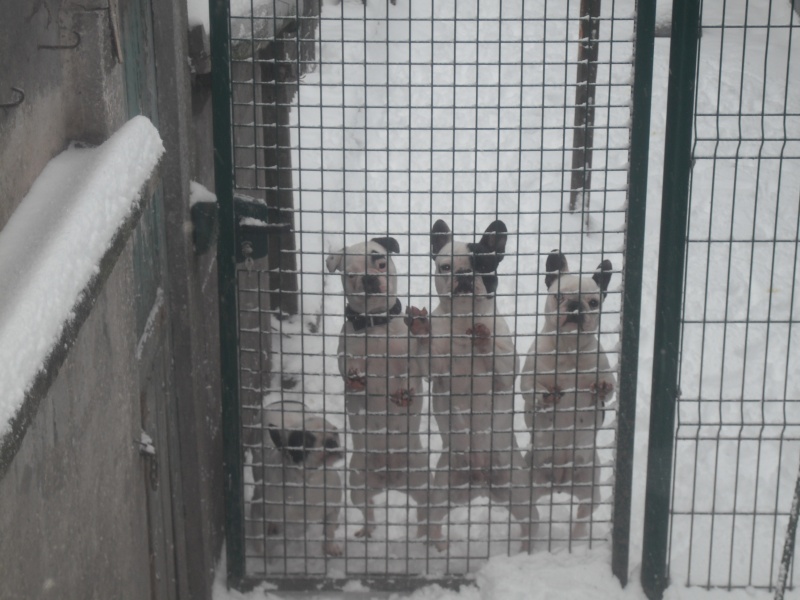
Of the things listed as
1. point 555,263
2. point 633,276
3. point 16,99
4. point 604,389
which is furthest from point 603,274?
point 16,99

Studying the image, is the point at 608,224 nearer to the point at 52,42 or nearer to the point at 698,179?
the point at 698,179

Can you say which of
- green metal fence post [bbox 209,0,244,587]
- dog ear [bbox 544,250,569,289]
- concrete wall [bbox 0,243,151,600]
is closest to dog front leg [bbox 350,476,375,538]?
green metal fence post [bbox 209,0,244,587]

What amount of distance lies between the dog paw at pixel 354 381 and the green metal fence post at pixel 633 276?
3.09 feet

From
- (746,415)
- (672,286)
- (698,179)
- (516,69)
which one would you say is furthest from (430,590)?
(516,69)

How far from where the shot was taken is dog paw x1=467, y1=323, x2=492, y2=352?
4136mm

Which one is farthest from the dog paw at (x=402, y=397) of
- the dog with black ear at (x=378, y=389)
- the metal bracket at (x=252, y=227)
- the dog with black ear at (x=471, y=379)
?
the metal bracket at (x=252, y=227)

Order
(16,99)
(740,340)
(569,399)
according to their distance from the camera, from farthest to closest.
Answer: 1. (740,340)
2. (569,399)
3. (16,99)

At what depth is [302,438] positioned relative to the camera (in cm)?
426

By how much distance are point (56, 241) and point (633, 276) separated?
2669 millimetres

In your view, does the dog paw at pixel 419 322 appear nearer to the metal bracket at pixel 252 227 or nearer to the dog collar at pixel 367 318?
the dog collar at pixel 367 318

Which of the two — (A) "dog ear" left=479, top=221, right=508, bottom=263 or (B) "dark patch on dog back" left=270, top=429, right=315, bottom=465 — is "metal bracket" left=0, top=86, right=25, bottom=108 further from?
(B) "dark patch on dog back" left=270, top=429, right=315, bottom=465

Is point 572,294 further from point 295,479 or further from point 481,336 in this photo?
point 295,479

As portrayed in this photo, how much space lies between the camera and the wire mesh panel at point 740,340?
405 cm

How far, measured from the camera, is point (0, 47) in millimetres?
1783
